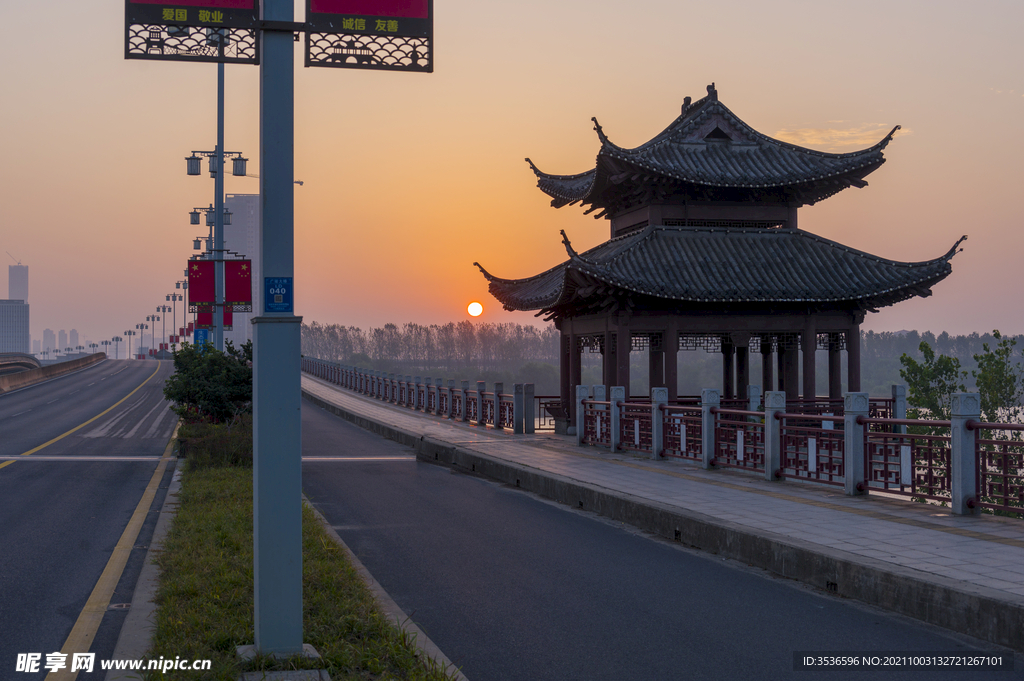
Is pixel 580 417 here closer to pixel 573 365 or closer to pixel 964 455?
pixel 573 365

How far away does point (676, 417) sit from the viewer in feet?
53.4

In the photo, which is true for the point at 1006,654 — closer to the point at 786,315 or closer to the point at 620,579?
the point at 620,579

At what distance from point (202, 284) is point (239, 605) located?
20626mm

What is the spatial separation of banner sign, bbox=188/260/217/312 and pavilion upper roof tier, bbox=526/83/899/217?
11.3m

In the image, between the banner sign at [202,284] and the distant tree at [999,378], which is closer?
the banner sign at [202,284]

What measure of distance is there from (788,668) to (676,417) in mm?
10999

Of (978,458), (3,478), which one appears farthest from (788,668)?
(3,478)

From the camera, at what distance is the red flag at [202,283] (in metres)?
24.6

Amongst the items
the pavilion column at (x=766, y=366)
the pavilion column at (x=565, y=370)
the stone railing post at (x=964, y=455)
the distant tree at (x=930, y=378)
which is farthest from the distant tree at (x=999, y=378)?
the stone railing post at (x=964, y=455)

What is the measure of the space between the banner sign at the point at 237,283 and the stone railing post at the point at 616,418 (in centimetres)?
1122

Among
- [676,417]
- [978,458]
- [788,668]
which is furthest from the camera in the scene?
[676,417]

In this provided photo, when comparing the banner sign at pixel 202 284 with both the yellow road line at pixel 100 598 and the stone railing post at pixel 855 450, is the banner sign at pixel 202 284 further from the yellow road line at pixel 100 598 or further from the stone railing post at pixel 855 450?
the stone railing post at pixel 855 450

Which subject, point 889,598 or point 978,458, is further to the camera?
point 978,458

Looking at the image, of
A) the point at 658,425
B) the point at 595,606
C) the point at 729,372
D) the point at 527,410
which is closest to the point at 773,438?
the point at 658,425
